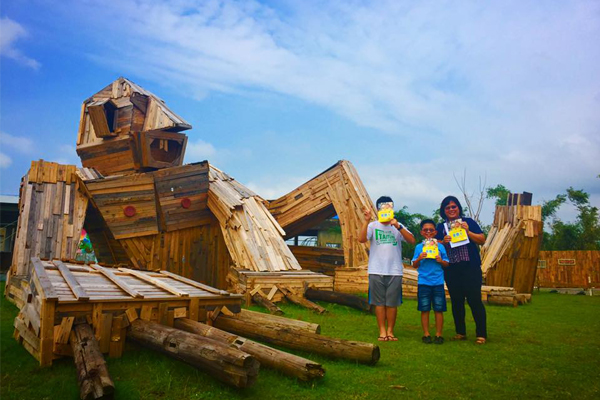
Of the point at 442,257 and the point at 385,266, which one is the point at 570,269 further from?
the point at 385,266

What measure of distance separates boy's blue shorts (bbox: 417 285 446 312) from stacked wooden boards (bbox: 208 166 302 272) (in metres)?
5.79

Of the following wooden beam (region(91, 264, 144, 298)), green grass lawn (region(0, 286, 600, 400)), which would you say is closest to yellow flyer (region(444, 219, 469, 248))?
green grass lawn (region(0, 286, 600, 400))

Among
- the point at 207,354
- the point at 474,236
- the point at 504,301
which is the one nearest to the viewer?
the point at 207,354

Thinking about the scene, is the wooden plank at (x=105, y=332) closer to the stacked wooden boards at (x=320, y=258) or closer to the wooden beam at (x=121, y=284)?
the wooden beam at (x=121, y=284)

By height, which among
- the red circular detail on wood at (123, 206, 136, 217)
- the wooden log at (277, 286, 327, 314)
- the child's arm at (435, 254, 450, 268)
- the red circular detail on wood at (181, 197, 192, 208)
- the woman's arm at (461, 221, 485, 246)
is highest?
the red circular detail on wood at (181, 197, 192, 208)

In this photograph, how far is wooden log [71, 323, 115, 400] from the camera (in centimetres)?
385

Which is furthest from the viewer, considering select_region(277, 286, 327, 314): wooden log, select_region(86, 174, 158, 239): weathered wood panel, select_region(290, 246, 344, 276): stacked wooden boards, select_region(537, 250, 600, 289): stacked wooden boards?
select_region(537, 250, 600, 289): stacked wooden boards

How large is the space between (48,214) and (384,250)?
382 inches

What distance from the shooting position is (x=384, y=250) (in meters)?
6.96

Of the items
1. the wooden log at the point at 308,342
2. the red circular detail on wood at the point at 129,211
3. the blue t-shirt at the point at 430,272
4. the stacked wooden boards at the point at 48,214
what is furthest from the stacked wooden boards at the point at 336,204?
the wooden log at the point at 308,342

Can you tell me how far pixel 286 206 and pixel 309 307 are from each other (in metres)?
7.48

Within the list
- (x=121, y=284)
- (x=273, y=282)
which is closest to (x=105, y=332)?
(x=121, y=284)

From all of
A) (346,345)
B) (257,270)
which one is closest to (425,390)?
(346,345)

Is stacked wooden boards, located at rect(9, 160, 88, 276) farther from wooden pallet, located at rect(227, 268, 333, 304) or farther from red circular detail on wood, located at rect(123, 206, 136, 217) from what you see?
wooden pallet, located at rect(227, 268, 333, 304)
